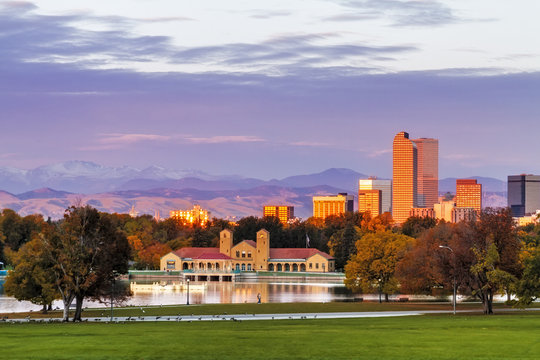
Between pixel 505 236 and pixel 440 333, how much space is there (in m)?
32.4

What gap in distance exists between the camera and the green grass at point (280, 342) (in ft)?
106

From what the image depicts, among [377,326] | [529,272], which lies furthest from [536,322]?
[529,272]

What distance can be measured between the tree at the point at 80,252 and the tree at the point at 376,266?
40486 millimetres

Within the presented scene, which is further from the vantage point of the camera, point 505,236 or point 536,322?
point 505,236

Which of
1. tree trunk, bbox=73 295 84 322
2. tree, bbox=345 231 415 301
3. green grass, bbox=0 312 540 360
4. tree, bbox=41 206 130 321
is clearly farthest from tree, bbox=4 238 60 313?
tree, bbox=345 231 415 301

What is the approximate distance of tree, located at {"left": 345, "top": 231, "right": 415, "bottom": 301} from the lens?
315ft

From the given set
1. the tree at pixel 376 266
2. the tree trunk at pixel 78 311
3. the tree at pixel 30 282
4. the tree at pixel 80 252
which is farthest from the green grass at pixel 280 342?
the tree at pixel 376 266

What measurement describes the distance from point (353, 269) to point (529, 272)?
112 ft

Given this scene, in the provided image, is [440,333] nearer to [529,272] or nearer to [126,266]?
[529,272]

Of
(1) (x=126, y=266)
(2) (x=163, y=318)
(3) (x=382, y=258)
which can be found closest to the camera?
(2) (x=163, y=318)

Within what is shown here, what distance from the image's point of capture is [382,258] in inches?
3816

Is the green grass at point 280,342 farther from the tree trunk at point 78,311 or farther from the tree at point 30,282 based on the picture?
the tree at point 30,282

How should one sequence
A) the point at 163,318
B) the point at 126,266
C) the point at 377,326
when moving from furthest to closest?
the point at 126,266 → the point at 163,318 → the point at 377,326

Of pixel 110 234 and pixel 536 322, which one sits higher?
pixel 110 234
